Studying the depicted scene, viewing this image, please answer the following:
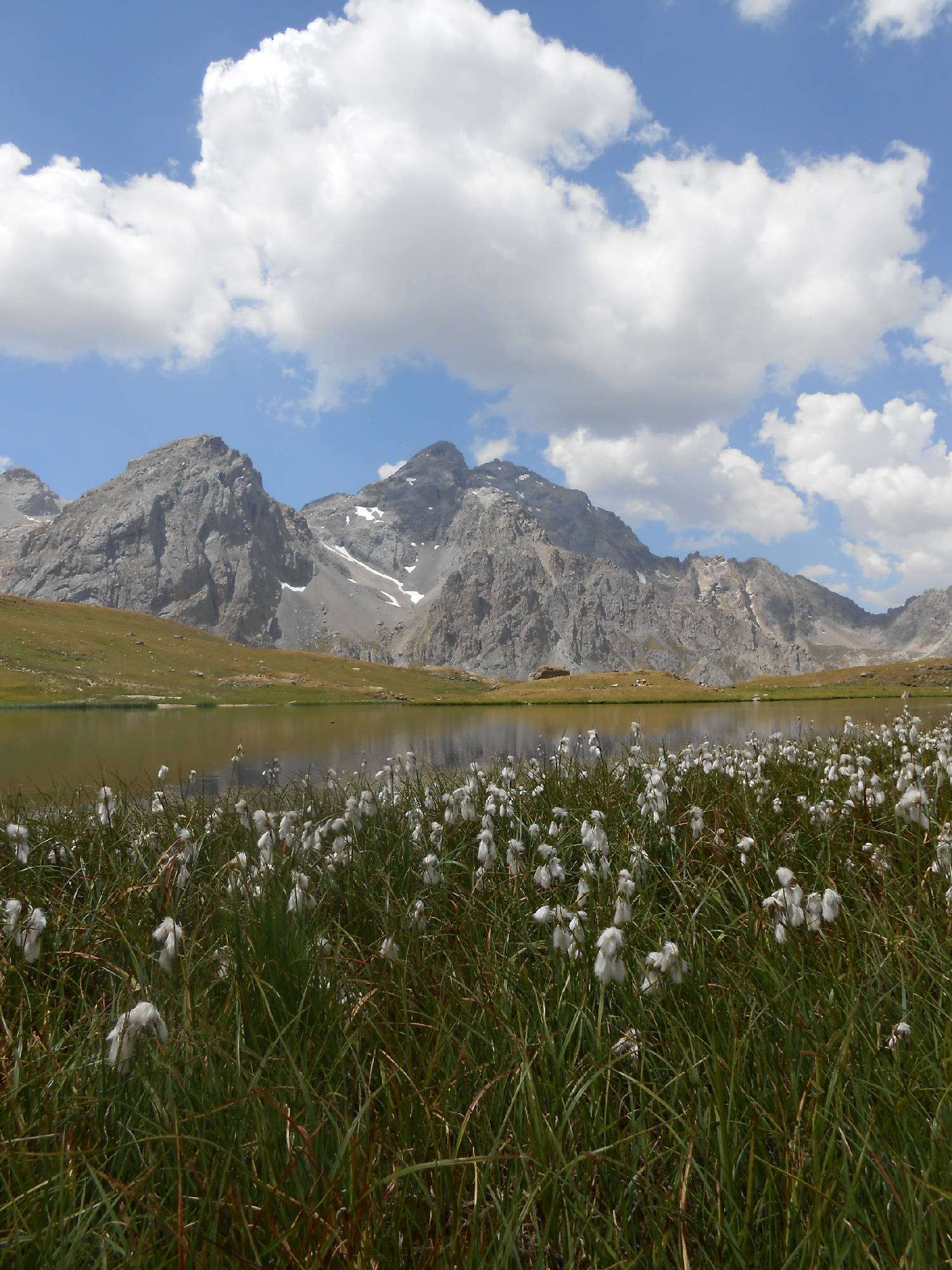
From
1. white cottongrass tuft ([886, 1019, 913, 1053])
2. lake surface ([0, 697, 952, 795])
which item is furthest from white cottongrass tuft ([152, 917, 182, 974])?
lake surface ([0, 697, 952, 795])

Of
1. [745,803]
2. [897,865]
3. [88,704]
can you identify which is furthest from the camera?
[88,704]

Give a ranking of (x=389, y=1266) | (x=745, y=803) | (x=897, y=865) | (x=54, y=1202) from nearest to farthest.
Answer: (x=389, y=1266), (x=54, y=1202), (x=897, y=865), (x=745, y=803)

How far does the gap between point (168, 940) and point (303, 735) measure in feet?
128

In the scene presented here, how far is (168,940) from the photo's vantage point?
3.90 m

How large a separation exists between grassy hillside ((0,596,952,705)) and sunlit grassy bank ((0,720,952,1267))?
77.1m

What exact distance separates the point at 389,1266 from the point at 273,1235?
42cm

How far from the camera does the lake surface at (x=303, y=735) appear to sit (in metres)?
23.0

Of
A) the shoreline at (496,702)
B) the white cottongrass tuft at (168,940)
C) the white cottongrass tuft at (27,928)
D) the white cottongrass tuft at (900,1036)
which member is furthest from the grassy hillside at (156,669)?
the white cottongrass tuft at (900,1036)

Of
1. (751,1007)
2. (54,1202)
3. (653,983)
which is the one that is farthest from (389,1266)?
(751,1007)

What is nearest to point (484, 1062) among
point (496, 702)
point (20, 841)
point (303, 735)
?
point (20, 841)

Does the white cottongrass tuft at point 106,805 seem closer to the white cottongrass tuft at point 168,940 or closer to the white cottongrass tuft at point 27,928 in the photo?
the white cottongrass tuft at point 27,928

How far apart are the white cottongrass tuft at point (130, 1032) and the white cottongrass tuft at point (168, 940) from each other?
0.79 metres

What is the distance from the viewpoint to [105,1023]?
13.0 ft

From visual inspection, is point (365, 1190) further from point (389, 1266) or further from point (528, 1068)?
point (528, 1068)
